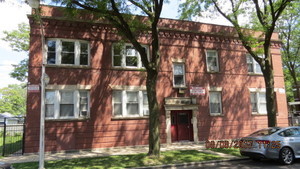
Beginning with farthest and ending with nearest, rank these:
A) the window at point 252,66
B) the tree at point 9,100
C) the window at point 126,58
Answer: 1. the tree at point 9,100
2. the window at point 252,66
3. the window at point 126,58

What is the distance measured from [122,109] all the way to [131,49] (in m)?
4.25

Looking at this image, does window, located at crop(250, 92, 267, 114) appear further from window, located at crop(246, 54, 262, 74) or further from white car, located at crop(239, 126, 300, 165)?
white car, located at crop(239, 126, 300, 165)

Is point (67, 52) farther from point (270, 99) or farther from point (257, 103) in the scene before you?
point (257, 103)

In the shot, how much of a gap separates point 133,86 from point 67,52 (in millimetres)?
4678

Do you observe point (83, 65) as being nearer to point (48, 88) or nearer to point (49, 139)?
point (48, 88)

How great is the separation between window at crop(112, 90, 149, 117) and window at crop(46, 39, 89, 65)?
3018 millimetres

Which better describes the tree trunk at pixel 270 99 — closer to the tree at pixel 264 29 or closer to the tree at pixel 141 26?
the tree at pixel 264 29

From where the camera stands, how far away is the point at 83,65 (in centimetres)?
1347

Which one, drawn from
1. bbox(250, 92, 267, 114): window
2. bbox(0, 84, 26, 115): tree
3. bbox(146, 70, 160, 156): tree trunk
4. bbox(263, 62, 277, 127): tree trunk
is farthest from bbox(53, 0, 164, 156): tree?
bbox(0, 84, 26, 115): tree

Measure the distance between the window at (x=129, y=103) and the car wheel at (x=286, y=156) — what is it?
8023 mm

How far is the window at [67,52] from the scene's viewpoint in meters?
13.2

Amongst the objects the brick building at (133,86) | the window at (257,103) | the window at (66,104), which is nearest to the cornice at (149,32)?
the brick building at (133,86)

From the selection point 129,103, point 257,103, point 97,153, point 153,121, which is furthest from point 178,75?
point 97,153

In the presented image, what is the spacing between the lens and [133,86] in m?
14.2
